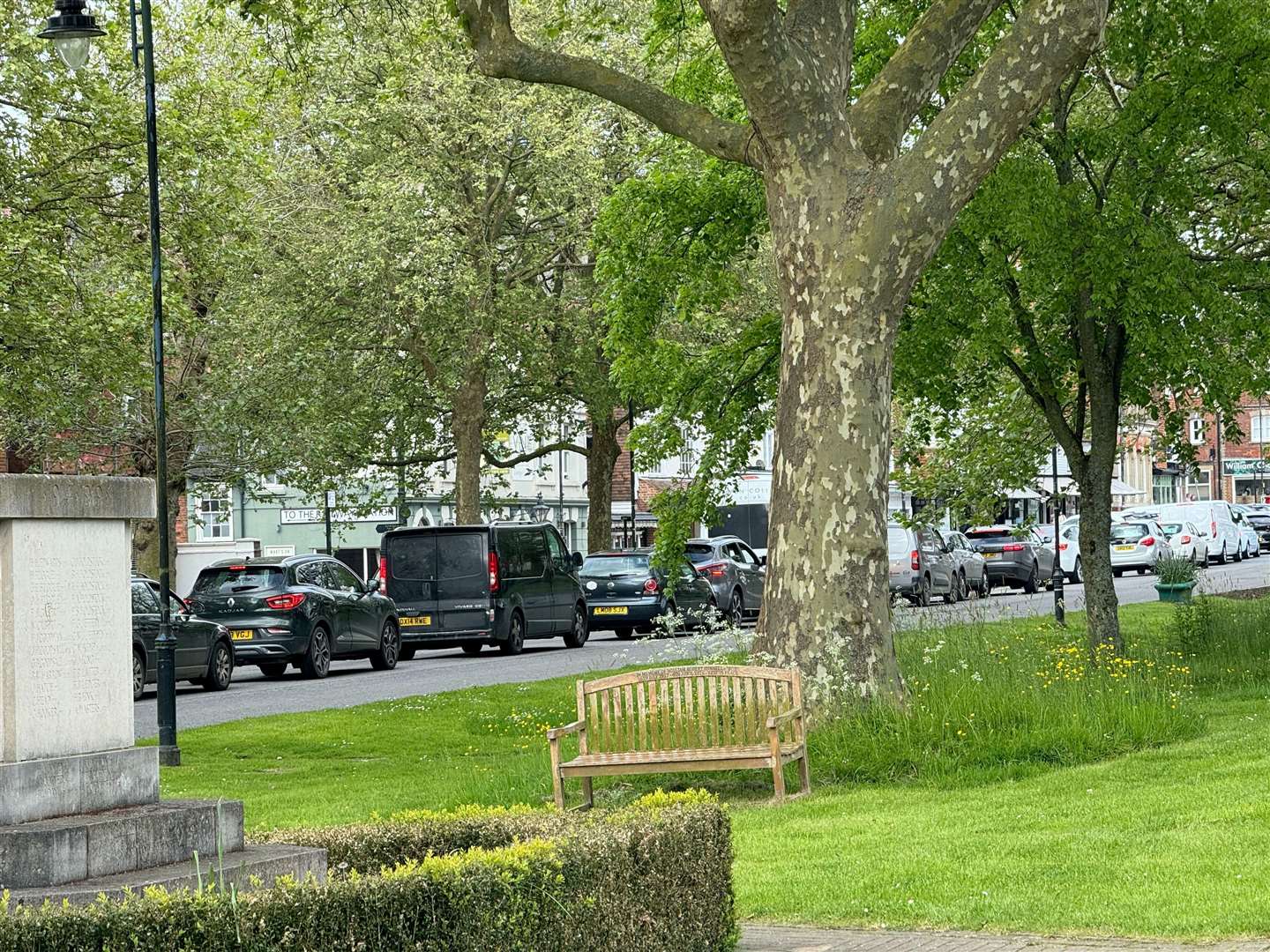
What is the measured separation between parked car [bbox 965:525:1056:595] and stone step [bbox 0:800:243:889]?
44.5 metres

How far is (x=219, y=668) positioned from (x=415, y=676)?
3.02m

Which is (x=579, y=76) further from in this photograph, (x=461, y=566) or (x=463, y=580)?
(x=463, y=580)

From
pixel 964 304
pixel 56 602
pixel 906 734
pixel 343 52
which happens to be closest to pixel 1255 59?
pixel 964 304

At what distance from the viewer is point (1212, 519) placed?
6475cm

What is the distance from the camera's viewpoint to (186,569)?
2228 inches

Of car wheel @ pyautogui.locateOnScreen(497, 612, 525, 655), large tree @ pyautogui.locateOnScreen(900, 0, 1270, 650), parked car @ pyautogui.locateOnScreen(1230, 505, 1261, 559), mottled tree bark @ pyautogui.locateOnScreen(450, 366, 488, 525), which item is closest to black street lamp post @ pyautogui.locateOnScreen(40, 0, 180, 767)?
large tree @ pyautogui.locateOnScreen(900, 0, 1270, 650)

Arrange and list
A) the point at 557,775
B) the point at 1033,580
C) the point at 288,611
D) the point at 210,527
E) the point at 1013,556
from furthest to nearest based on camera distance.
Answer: the point at 210,527 < the point at 1033,580 < the point at 1013,556 < the point at 288,611 < the point at 557,775

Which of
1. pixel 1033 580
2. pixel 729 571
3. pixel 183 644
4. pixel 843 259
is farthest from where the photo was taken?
pixel 1033 580

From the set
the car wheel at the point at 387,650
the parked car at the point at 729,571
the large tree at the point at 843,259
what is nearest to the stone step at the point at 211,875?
the large tree at the point at 843,259

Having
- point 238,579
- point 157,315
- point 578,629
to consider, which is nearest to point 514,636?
point 578,629

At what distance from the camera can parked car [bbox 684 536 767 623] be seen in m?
38.0

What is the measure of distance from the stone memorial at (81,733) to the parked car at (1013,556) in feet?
146

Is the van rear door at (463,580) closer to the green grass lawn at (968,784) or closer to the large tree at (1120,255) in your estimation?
the green grass lawn at (968,784)

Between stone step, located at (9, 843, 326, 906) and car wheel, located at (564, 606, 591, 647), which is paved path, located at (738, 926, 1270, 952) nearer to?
stone step, located at (9, 843, 326, 906)
